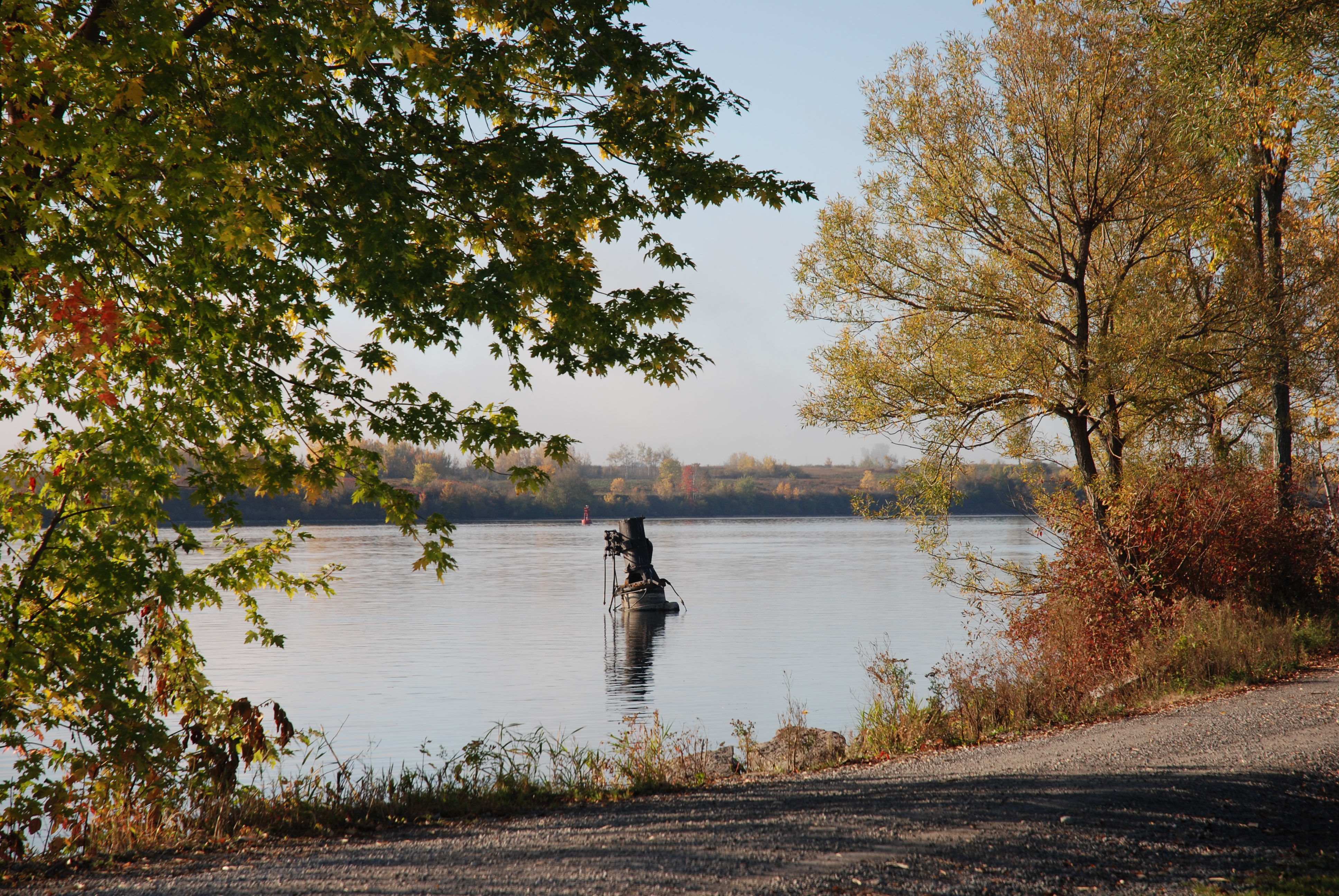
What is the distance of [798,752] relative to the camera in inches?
437

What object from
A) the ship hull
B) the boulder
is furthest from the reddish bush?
the ship hull

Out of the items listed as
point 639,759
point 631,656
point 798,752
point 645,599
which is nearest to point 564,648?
point 631,656

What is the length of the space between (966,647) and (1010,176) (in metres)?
13.8

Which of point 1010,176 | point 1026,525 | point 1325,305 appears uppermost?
point 1010,176

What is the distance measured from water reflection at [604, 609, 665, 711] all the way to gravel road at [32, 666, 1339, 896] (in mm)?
12235

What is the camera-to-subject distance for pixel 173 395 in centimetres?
763

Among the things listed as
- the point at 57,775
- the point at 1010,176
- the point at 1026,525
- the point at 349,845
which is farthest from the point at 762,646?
the point at 1026,525

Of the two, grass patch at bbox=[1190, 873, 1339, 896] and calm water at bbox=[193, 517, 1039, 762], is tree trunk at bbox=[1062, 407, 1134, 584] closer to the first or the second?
calm water at bbox=[193, 517, 1039, 762]

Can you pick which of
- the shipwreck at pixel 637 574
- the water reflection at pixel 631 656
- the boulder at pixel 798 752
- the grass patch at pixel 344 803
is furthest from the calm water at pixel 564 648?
the grass patch at pixel 344 803

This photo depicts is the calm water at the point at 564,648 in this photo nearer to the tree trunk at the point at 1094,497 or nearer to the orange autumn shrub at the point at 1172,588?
the orange autumn shrub at the point at 1172,588

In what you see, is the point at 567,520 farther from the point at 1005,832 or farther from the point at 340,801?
the point at 1005,832

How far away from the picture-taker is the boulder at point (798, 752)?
10.2m

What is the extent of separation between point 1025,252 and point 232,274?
13.0 meters

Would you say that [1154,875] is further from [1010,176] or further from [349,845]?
[1010,176]
